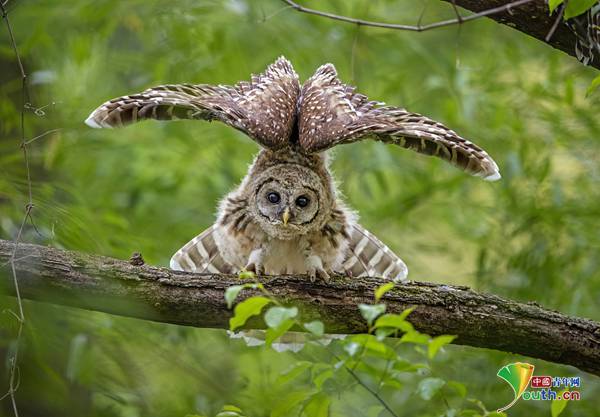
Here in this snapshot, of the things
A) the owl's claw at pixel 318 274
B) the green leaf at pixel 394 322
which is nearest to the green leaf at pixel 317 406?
the green leaf at pixel 394 322

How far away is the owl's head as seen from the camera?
13.3ft

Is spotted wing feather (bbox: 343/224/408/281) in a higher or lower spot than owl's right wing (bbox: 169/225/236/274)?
higher

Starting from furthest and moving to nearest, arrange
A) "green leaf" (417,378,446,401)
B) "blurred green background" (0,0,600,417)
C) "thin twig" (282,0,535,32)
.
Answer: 1. "blurred green background" (0,0,600,417)
2. "thin twig" (282,0,535,32)
3. "green leaf" (417,378,446,401)

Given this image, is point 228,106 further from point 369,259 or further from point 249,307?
point 249,307

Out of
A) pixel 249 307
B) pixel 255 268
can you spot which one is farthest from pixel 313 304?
pixel 249 307

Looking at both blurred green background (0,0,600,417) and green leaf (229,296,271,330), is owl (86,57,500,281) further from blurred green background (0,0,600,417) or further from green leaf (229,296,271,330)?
green leaf (229,296,271,330)

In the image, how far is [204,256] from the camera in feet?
14.5

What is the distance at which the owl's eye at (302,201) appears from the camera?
13.5 ft

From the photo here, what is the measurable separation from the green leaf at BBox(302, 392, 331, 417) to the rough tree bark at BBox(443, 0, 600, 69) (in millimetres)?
1536

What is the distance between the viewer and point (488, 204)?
20.1 feet

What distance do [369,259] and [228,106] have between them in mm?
1280

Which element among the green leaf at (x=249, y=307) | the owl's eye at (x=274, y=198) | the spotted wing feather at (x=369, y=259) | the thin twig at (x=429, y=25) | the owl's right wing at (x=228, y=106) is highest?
the thin twig at (x=429, y=25)

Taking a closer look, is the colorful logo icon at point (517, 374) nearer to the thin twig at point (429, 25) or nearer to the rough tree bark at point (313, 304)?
the rough tree bark at point (313, 304)

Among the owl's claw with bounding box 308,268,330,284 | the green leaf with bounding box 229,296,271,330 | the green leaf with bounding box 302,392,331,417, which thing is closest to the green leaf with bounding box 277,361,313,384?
the green leaf with bounding box 302,392,331,417
